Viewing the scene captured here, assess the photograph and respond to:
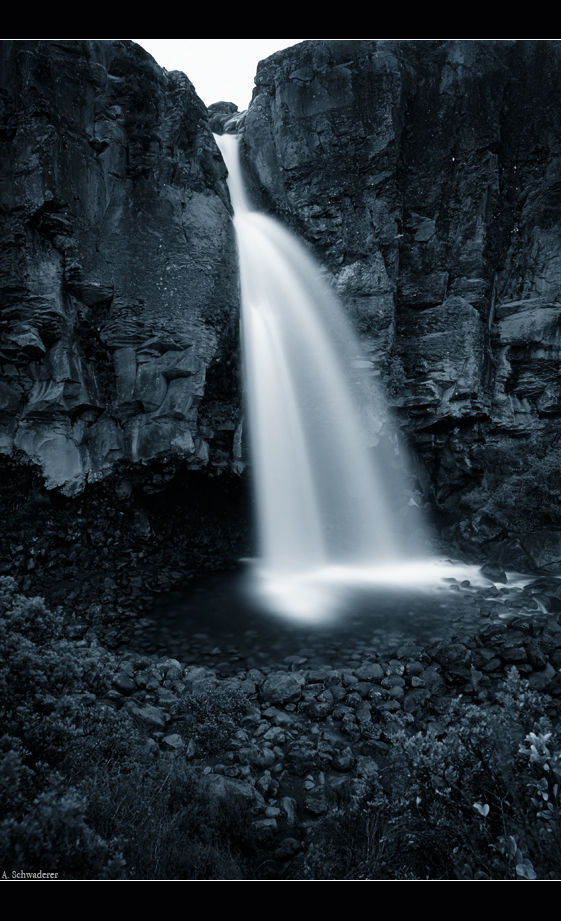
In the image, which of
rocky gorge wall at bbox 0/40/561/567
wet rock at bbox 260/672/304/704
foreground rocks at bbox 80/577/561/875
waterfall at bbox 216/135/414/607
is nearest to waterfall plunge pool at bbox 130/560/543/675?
foreground rocks at bbox 80/577/561/875

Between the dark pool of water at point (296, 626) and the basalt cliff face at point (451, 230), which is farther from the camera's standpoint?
the basalt cliff face at point (451, 230)

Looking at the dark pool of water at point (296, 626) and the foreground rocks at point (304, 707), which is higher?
the foreground rocks at point (304, 707)

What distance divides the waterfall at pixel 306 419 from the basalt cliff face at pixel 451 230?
1.20 m

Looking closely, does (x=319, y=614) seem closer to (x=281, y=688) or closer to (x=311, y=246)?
(x=281, y=688)

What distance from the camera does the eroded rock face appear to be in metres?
13.2

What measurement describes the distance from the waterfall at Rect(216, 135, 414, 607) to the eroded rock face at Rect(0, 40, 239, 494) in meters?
1.33

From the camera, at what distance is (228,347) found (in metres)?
15.9

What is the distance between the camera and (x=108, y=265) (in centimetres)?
1440

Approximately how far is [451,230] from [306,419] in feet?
31.1

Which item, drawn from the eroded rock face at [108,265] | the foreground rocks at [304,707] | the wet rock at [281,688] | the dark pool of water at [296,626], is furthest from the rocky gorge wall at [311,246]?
the wet rock at [281,688]

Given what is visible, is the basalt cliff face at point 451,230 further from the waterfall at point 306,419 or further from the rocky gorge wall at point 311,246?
the waterfall at point 306,419

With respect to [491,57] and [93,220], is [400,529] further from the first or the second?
[491,57]

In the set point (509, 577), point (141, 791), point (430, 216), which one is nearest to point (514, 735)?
point (141, 791)

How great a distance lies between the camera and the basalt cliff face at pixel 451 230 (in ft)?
57.5
